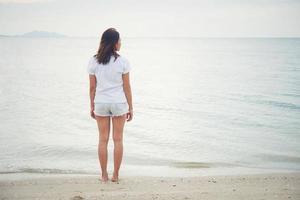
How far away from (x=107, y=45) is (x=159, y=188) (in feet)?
7.14

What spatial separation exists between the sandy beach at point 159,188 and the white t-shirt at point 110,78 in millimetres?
1246

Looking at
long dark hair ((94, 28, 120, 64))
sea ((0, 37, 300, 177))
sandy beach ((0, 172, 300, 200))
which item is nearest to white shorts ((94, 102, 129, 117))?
long dark hair ((94, 28, 120, 64))

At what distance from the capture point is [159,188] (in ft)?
19.5

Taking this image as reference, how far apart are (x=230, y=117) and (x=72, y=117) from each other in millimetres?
5870

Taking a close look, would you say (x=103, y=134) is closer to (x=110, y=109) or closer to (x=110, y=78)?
(x=110, y=109)

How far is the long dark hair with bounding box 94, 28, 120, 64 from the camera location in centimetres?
563


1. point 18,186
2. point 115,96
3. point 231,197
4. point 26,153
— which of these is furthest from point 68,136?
point 231,197

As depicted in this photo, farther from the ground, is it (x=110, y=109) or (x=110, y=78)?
(x=110, y=78)

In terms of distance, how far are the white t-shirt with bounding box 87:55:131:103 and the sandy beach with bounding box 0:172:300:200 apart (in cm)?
125

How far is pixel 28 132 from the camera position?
12000 mm

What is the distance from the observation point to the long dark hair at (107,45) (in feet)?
18.5

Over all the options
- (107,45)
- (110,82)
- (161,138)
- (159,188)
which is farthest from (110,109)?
(161,138)

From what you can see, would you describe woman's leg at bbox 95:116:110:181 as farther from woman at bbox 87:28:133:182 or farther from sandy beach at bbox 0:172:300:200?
sandy beach at bbox 0:172:300:200

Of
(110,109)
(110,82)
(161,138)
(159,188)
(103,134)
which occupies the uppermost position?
(110,82)
